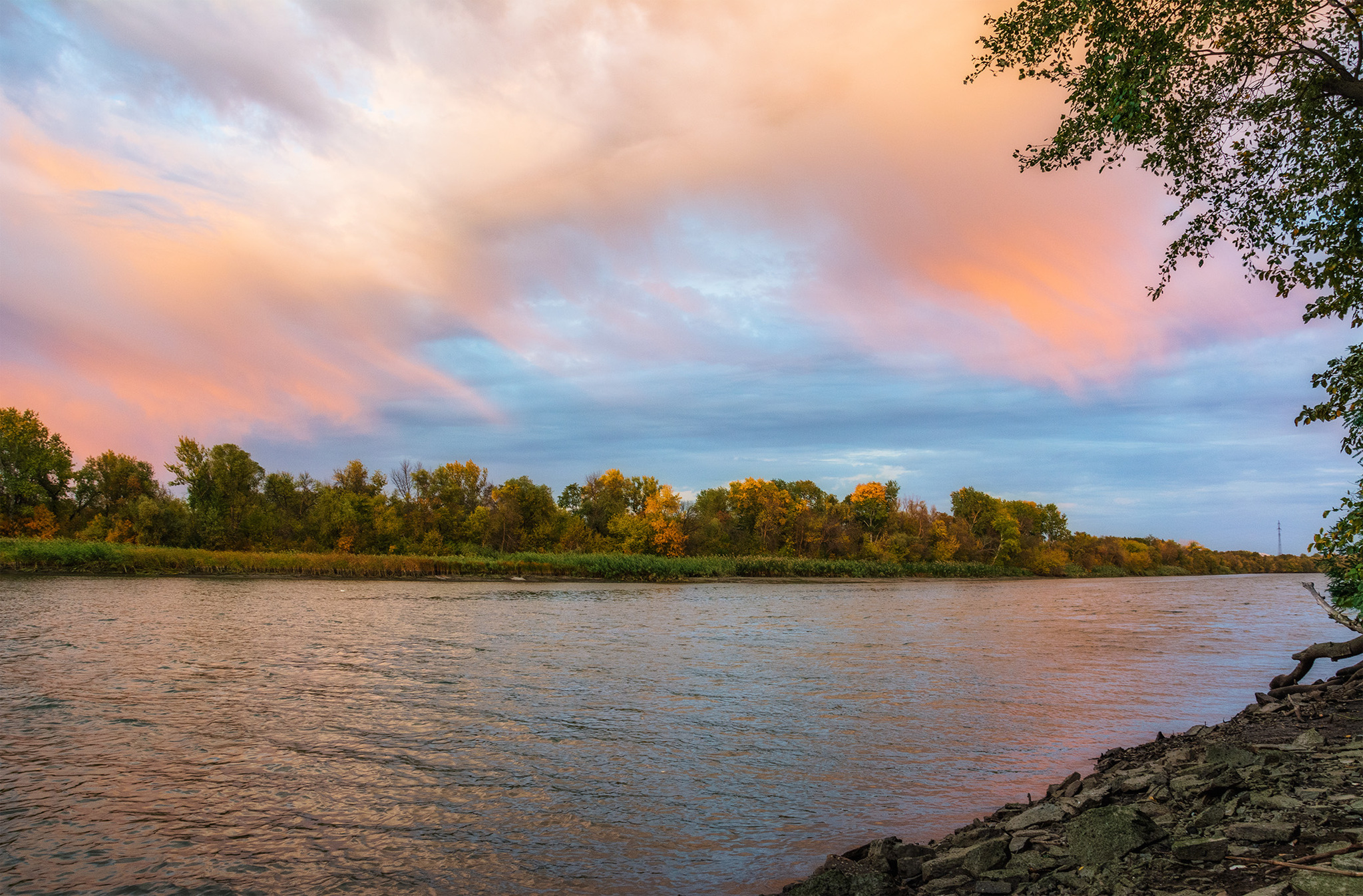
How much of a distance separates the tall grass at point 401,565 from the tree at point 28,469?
2256 cm

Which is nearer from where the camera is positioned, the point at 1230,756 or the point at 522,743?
the point at 1230,756

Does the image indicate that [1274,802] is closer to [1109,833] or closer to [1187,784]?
[1187,784]

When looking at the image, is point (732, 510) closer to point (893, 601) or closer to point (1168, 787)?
point (893, 601)

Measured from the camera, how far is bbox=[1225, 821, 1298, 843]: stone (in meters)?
5.43

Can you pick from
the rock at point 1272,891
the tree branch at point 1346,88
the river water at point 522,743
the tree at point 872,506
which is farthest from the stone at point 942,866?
the tree at point 872,506

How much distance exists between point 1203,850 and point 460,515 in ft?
357


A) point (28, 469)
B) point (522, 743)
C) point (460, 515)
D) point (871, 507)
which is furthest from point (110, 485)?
point (871, 507)

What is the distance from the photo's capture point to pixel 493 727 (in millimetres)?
13648

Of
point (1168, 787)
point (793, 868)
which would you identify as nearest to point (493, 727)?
point (793, 868)

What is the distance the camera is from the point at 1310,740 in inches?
356

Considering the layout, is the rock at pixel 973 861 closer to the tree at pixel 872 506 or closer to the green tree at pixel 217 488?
the green tree at pixel 217 488

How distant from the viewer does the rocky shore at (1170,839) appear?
5070 mm

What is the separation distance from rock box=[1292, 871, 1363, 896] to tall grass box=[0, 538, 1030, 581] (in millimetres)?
75119

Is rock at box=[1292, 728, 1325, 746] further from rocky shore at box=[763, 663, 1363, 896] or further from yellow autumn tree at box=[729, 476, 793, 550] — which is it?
yellow autumn tree at box=[729, 476, 793, 550]
